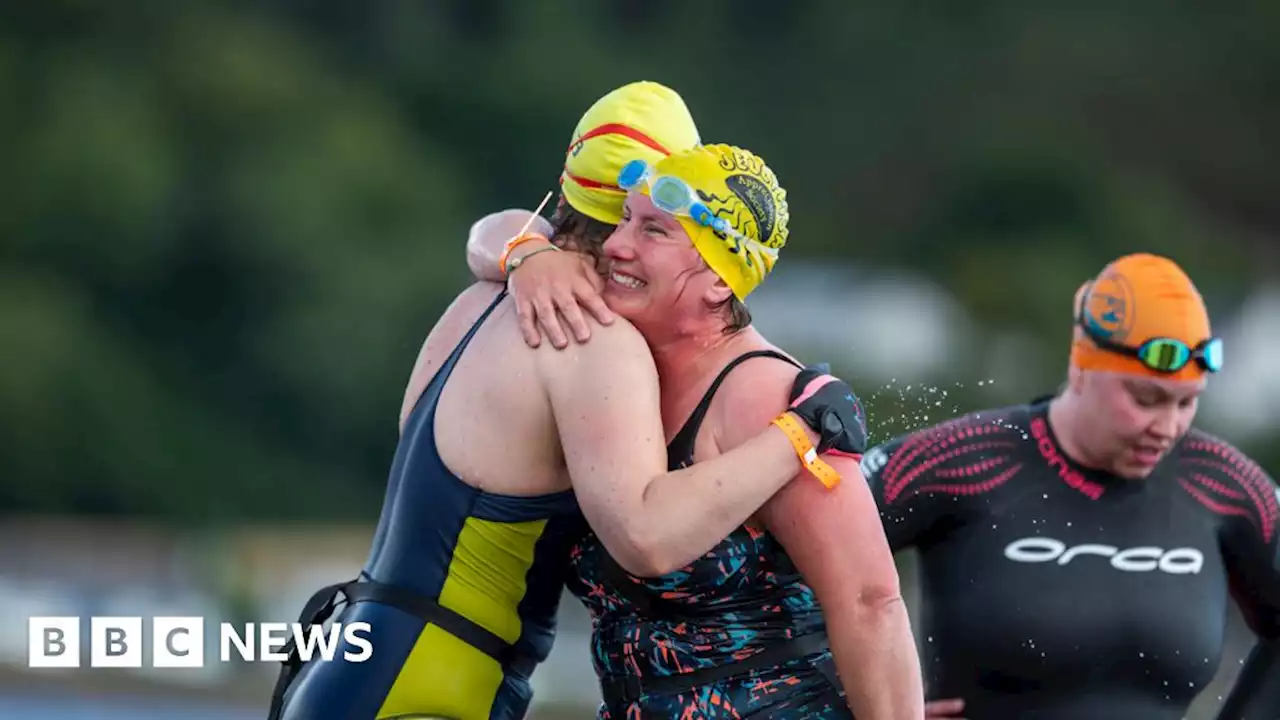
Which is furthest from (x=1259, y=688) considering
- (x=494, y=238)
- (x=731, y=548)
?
(x=494, y=238)

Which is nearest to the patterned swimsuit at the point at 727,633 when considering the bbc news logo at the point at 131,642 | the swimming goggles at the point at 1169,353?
the swimming goggles at the point at 1169,353

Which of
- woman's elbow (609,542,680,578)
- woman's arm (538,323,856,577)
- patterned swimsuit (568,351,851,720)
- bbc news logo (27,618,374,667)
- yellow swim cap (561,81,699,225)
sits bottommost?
bbc news logo (27,618,374,667)

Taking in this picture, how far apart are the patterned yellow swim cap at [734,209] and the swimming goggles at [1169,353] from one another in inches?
56.1

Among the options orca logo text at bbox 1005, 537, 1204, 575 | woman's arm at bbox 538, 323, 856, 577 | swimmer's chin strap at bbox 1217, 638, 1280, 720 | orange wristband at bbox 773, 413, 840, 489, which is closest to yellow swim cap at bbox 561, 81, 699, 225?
woman's arm at bbox 538, 323, 856, 577

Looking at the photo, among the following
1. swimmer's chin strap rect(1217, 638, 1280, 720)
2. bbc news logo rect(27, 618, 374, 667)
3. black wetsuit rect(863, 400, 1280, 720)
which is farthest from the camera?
bbc news logo rect(27, 618, 374, 667)

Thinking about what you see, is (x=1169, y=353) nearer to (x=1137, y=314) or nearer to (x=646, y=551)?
(x=1137, y=314)

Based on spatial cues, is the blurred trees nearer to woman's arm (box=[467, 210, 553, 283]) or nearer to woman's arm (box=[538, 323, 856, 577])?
woman's arm (box=[467, 210, 553, 283])

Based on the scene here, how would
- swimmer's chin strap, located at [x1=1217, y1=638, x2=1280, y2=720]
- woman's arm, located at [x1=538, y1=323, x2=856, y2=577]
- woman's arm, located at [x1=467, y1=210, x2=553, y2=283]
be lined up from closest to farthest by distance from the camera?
woman's arm, located at [x1=538, y1=323, x2=856, y2=577] < woman's arm, located at [x1=467, y1=210, x2=553, y2=283] < swimmer's chin strap, located at [x1=1217, y1=638, x2=1280, y2=720]

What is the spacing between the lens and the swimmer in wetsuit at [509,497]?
12.3 ft

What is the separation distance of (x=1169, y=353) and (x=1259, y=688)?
90 centimetres

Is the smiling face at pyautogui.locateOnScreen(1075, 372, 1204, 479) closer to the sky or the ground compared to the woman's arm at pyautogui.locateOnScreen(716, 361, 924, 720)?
closer to the sky

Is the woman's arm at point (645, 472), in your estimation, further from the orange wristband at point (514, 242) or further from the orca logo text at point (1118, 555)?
the orca logo text at point (1118, 555)

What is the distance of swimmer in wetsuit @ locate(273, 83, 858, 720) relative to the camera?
3.74 metres

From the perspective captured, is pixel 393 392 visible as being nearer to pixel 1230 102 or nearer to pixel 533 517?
pixel 1230 102
